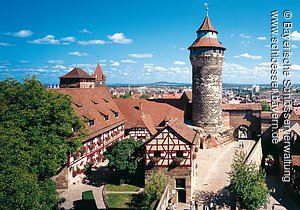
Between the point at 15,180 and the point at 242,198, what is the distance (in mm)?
13315

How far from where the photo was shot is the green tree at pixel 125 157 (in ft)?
74.0

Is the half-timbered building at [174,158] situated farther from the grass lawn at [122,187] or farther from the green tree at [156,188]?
the grass lawn at [122,187]

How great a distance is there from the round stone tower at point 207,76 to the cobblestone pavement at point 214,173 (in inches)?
138

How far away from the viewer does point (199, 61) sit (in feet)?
118

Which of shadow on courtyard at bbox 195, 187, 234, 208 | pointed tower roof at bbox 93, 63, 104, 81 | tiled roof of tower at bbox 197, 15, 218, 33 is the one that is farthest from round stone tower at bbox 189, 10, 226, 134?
pointed tower roof at bbox 93, 63, 104, 81

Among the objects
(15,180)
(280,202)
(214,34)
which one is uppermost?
(214,34)

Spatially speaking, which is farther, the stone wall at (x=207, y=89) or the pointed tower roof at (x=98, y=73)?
the pointed tower roof at (x=98, y=73)

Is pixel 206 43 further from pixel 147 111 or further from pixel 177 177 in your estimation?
pixel 177 177

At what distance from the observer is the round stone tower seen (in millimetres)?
35500

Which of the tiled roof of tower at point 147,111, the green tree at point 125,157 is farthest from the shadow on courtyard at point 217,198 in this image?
the tiled roof of tower at point 147,111

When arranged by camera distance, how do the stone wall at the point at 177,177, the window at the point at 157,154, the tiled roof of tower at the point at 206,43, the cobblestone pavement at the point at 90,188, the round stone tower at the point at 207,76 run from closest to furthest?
the cobblestone pavement at the point at 90,188 < the stone wall at the point at 177,177 < the window at the point at 157,154 < the tiled roof of tower at the point at 206,43 < the round stone tower at the point at 207,76

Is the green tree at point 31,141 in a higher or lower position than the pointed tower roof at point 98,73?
lower

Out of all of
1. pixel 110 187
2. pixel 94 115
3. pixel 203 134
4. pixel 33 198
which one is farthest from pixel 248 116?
pixel 33 198

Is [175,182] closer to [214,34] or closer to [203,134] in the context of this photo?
[203,134]
